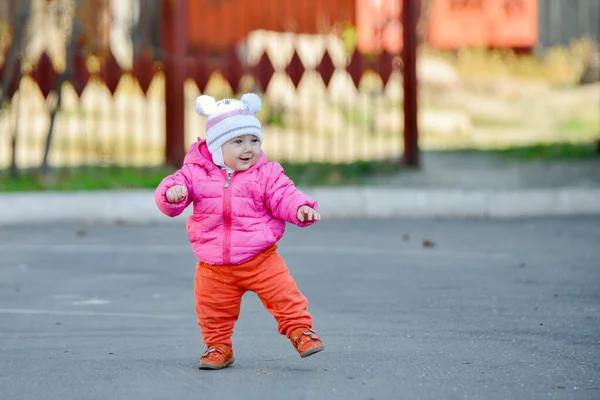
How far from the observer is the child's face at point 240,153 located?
5316mm

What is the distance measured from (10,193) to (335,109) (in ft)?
27.4

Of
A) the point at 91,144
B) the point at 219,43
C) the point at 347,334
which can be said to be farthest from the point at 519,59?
the point at 347,334

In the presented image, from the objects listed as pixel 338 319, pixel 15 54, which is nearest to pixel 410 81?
pixel 15 54

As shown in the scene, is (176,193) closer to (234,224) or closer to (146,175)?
(234,224)

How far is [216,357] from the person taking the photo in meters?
5.34

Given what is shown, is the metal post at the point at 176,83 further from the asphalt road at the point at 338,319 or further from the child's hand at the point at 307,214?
the child's hand at the point at 307,214

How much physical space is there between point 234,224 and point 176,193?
290 mm

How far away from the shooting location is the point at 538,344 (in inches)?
231

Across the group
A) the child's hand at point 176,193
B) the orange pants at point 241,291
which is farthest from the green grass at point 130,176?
the child's hand at point 176,193

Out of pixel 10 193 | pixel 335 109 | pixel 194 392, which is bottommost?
pixel 194 392

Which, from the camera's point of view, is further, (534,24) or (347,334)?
(534,24)

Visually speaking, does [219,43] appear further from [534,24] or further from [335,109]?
[534,24]

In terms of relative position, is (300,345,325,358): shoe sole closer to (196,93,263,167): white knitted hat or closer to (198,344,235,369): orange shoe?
(198,344,235,369): orange shoe

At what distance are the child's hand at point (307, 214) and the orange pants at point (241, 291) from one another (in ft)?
0.93
